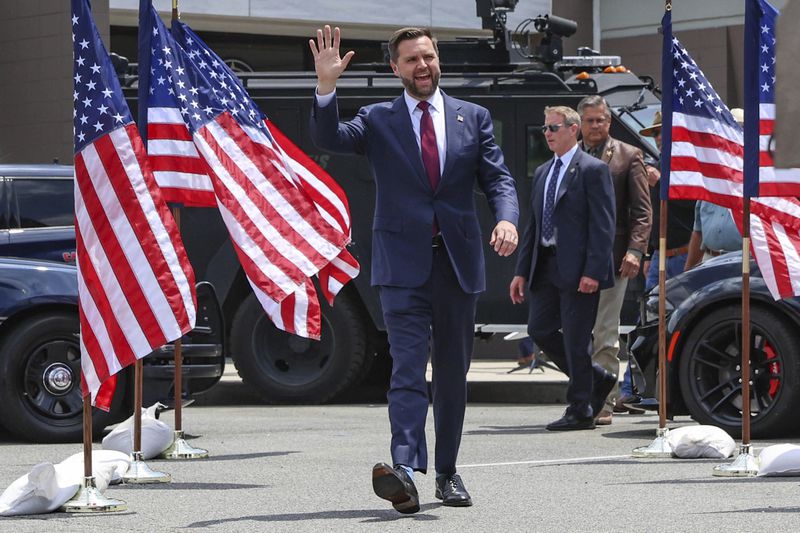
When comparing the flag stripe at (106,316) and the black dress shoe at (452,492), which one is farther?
the flag stripe at (106,316)

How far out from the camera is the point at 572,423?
10.1 meters

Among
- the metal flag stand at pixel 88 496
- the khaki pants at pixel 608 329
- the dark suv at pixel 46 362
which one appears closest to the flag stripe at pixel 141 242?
the metal flag stand at pixel 88 496

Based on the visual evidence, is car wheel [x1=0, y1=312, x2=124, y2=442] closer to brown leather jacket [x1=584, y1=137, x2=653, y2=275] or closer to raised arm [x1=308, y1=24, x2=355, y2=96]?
brown leather jacket [x1=584, y1=137, x2=653, y2=275]

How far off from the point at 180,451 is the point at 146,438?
0.75 ft

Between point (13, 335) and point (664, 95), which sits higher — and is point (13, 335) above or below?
below

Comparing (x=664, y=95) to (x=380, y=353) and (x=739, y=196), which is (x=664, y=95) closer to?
(x=739, y=196)

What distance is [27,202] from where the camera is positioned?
11.7 metres

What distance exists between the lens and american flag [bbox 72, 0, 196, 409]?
674cm

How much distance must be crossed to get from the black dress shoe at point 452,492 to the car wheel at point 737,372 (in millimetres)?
2940

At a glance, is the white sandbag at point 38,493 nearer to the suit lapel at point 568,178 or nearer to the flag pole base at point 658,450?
the flag pole base at point 658,450

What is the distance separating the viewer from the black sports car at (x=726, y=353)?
9.01m

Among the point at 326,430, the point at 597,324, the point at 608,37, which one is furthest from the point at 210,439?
the point at 608,37

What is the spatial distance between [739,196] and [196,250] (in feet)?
18.2

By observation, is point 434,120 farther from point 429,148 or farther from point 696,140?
point 696,140
